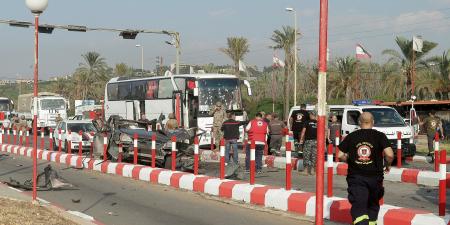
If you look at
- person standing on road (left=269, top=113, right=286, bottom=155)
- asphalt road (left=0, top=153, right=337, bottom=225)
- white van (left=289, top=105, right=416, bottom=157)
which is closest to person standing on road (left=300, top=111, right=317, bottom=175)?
white van (left=289, top=105, right=416, bottom=157)

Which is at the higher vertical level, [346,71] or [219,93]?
[346,71]

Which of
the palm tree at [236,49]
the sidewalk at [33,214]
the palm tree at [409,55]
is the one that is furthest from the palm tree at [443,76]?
the sidewalk at [33,214]

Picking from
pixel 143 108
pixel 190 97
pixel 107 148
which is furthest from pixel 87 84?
pixel 107 148

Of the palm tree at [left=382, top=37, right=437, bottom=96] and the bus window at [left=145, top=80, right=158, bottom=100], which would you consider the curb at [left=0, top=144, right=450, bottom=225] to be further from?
the palm tree at [left=382, top=37, right=437, bottom=96]

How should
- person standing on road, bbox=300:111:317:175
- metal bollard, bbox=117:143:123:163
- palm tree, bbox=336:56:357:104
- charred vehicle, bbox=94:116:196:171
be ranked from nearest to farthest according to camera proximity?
1. person standing on road, bbox=300:111:317:175
2. charred vehicle, bbox=94:116:196:171
3. metal bollard, bbox=117:143:123:163
4. palm tree, bbox=336:56:357:104

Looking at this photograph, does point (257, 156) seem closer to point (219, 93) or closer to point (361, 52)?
point (219, 93)

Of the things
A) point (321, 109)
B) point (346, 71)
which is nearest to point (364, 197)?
point (321, 109)

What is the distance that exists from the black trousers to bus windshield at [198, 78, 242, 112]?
21.5m

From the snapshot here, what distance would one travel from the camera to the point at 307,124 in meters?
16.7

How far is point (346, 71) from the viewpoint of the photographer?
52188mm

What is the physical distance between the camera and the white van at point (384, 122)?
67.9 feet

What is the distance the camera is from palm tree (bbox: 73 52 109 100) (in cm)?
8038

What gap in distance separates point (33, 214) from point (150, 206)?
2986mm

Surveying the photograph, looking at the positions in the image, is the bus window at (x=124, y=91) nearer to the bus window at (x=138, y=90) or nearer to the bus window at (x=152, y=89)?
the bus window at (x=138, y=90)
